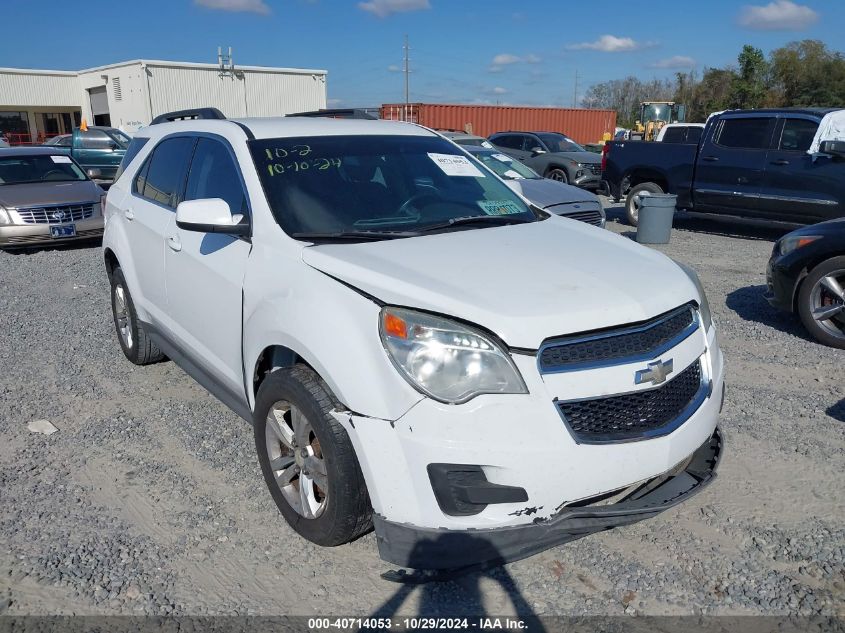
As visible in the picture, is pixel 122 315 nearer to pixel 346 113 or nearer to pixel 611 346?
pixel 346 113

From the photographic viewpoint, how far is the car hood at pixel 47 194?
33.9 feet

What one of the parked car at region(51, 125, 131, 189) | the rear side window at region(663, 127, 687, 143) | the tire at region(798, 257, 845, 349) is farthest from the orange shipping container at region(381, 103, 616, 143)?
the tire at region(798, 257, 845, 349)

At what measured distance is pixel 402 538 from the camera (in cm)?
247

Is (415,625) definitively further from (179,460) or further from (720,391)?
(179,460)

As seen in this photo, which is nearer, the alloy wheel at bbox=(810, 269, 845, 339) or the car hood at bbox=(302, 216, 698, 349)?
the car hood at bbox=(302, 216, 698, 349)

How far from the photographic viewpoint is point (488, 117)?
102ft

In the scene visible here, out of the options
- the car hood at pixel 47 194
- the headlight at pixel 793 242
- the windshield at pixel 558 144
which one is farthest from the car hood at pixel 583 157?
the headlight at pixel 793 242

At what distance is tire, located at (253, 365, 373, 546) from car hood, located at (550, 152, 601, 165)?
15.6 metres

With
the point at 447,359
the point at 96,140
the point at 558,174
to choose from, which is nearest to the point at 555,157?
the point at 558,174

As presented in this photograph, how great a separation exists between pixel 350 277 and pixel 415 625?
1.33 meters

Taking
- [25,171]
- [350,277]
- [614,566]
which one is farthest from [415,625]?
[25,171]

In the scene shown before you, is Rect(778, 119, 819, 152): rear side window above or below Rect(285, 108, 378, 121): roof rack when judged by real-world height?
below

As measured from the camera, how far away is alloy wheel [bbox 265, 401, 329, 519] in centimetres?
284

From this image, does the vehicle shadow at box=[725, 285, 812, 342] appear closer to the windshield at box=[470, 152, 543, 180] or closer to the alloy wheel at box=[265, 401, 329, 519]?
the windshield at box=[470, 152, 543, 180]
